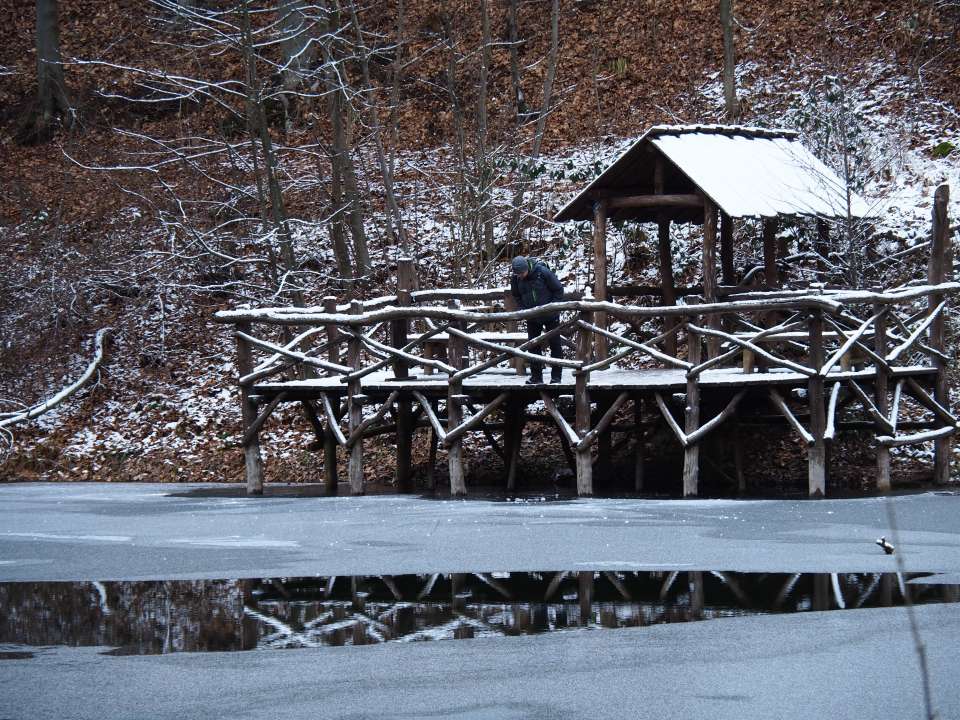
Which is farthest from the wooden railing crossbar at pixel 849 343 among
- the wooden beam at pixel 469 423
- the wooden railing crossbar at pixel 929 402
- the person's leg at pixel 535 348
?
the wooden beam at pixel 469 423

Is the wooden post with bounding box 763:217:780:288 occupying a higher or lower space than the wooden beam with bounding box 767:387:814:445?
higher

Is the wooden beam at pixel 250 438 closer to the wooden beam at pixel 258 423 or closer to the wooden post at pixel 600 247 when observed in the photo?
the wooden beam at pixel 258 423

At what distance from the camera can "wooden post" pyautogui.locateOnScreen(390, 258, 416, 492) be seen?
16531 mm

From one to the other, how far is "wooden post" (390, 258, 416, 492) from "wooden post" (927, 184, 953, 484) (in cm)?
621

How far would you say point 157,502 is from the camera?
15242 millimetres

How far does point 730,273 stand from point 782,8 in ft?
39.0

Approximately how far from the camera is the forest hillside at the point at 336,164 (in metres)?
21.8

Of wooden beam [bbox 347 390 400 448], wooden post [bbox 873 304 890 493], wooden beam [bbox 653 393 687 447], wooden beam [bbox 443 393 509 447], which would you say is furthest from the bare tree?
wooden post [bbox 873 304 890 493]

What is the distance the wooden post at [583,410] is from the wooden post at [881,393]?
313cm

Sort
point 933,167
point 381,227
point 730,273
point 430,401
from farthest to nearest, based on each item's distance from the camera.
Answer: point 381,227 < point 933,167 < point 730,273 < point 430,401

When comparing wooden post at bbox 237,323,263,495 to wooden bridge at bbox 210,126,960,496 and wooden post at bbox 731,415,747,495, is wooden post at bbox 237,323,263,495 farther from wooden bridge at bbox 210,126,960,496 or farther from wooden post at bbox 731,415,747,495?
wooden post at bbox 731,415,747,495

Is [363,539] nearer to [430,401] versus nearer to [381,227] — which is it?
[430,401]

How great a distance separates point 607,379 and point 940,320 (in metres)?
3.92

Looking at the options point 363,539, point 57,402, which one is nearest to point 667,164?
point 363,539
